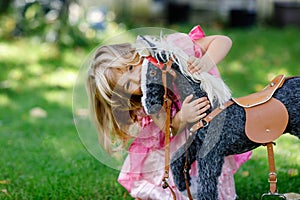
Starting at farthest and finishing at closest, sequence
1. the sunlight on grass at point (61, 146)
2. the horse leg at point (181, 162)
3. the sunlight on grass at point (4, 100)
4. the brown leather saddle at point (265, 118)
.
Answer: the sunlight on grass at point (4, 100), the sunlight on grass at point (61, 146), the horse leg at point (181, 162), the brown leather saddle at point (265, 118)

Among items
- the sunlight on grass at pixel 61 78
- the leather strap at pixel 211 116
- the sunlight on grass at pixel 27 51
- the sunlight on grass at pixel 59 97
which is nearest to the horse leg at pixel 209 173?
the leather strap at pixel 211 116

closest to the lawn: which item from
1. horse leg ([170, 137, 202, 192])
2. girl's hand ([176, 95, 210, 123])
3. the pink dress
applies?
the pink dress

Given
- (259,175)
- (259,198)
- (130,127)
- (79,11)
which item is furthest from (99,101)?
(79,11)

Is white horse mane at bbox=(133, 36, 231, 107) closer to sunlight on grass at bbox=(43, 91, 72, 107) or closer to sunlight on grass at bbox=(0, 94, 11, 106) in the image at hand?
sunlight on grass at bbox=(43, 91, 72, 107)

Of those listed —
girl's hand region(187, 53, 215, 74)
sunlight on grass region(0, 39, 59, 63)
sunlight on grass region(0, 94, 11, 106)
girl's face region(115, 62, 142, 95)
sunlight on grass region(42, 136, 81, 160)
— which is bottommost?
sunlight on grass region(0, 39, 59, 63)

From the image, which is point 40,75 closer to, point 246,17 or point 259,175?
point 259,175

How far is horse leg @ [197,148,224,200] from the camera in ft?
8.55

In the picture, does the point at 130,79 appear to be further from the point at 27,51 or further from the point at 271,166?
the point at 27,51

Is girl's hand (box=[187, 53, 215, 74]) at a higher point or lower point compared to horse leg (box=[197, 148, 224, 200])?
higher

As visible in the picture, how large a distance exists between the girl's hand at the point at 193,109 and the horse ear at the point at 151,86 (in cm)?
12

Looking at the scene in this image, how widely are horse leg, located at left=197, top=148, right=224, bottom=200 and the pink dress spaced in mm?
345

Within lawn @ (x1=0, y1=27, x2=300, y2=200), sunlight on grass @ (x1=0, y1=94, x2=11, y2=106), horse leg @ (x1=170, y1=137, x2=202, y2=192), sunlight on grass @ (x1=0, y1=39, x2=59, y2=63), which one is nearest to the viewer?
horse leg @ (x1=170, y1=137, x2=202, y2=192)

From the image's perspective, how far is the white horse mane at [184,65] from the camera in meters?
2.63

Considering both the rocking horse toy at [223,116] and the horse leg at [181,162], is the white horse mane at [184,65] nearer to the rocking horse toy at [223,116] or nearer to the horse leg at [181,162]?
the rocking horse toy at [223,116]
